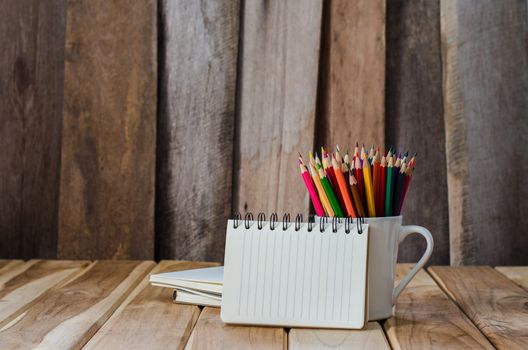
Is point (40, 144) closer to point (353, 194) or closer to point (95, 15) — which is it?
point (95, 15)

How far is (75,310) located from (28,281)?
0.23 meters

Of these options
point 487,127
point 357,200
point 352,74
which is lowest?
point 357,200

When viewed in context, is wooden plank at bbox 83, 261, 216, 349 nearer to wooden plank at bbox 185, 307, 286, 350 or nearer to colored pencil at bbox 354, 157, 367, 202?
wooden plank at bbox 185, 307, 286, 350

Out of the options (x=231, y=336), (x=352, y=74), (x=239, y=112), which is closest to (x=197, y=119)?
(x=239, y=112)

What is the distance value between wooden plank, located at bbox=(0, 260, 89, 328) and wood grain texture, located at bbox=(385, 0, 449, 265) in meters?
0.65

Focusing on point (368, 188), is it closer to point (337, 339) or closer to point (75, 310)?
point (337, 339)

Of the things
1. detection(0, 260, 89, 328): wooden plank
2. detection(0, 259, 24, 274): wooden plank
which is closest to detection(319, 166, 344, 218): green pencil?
detection(0, 260, 89, 328): wooden plank

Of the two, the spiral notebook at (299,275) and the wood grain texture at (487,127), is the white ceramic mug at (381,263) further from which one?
the wood grain texture at (487,127)

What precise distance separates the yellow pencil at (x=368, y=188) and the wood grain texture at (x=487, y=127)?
1.80 feet

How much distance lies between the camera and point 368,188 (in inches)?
32.1

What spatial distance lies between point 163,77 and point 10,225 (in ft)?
1.41

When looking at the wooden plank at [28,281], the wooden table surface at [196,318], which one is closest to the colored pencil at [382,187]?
the wooden table surface at [196,318]

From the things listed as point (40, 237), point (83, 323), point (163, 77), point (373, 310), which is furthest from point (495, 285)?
point (40, 237)

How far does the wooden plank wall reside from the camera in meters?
1.31
